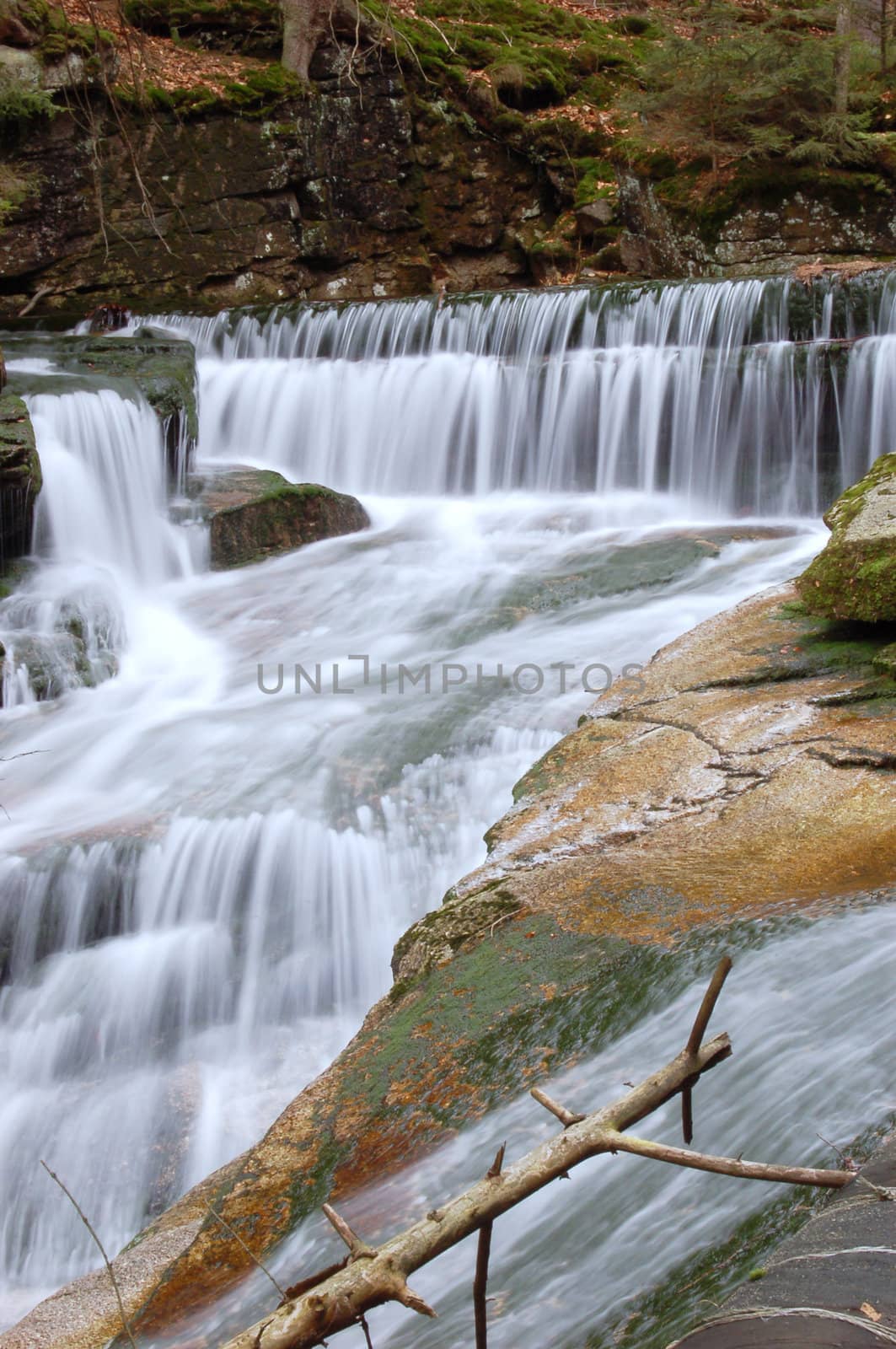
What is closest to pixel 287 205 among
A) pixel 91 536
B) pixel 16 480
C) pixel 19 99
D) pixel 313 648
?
pixel 19 99

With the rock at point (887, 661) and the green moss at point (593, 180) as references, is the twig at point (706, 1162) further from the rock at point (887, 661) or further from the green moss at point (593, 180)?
the green moss at point (593, 180)

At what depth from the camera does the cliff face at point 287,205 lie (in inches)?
585

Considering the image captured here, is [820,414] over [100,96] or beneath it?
beneath

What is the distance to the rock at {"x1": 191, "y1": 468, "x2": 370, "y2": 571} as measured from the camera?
32.5 feet

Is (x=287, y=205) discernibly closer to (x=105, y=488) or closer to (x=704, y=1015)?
(x=105, y=488)

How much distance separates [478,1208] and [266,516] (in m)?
9.04

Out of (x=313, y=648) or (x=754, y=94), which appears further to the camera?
(x=754, y=94)

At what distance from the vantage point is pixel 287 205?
52.5 ft

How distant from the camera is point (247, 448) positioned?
41.1 ft

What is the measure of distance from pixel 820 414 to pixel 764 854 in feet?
26.5

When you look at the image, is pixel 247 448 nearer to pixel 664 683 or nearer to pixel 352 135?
pixel 352 135

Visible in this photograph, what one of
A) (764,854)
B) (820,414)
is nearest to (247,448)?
(820,414)

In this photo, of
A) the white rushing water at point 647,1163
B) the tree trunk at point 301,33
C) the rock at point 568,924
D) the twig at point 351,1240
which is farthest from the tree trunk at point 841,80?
the twig at point 351,1240

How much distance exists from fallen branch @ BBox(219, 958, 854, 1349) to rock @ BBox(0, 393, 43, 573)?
8.00 metres
